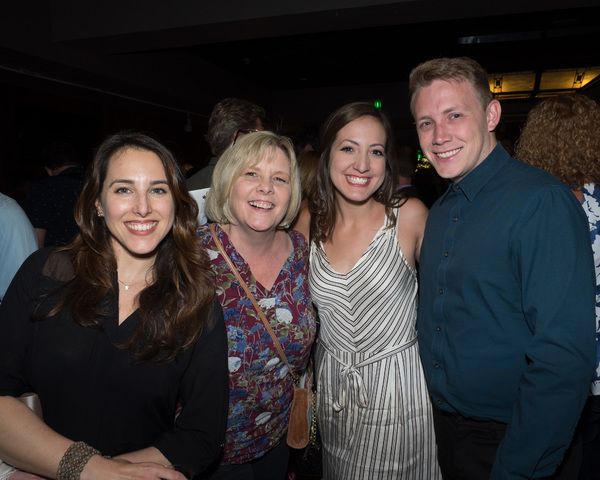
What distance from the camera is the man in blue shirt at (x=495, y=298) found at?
1.23 m

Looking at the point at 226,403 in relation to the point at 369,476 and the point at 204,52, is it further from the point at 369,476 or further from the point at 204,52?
the point at 204,52

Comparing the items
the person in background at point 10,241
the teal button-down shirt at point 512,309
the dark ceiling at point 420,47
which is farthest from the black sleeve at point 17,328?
the dark ceiling at point 420,47

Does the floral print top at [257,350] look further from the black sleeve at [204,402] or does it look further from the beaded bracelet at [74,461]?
the beaded bracelet at [74,461]

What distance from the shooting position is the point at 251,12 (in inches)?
197

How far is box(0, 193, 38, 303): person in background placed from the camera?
202 cm

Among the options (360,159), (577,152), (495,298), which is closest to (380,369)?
(495,298)

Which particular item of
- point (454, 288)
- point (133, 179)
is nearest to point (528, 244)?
point (454, 288)

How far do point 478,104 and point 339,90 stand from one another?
943 cm

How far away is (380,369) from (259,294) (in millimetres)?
664

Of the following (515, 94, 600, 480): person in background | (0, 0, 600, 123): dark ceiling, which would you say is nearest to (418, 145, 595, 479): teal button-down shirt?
(515, 94, 600, 480): person in background

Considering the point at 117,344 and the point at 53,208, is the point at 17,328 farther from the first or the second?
the point at 53,208

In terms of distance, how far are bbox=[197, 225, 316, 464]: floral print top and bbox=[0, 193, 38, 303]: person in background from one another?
84 centimetres

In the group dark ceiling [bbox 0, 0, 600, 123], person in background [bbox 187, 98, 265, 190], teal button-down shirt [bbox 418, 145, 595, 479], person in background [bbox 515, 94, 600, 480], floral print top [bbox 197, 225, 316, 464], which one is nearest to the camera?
teal button-down shirt [bbox 418, 145, 595, 479]

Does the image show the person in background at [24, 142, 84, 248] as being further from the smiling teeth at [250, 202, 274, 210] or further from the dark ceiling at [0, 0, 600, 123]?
the dark ceiling at [0, 0, 600, 123]
